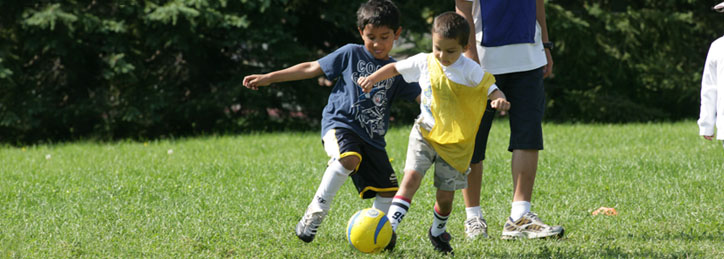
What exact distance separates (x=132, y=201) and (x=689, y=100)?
1310cm

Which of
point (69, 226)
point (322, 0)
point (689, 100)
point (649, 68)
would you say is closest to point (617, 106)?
point (649, 68)

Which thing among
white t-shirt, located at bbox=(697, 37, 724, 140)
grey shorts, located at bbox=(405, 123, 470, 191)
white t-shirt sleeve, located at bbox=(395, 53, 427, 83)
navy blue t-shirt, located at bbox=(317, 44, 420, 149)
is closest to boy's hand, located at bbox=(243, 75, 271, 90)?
navy blue t-shirt, located at bbox=(317, 44, 420, 149)

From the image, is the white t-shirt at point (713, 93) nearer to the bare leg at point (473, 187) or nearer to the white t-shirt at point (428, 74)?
the white t-shirt at point (428, 74)

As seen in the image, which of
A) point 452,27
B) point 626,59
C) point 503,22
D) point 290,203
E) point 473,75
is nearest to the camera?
point 452,27

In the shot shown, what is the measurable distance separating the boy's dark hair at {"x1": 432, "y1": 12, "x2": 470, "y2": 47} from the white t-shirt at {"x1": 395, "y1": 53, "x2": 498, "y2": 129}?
0.14 metres

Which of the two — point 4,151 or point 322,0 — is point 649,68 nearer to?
point 322,0

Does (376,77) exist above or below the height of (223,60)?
above

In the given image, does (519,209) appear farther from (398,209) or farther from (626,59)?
(626,59)

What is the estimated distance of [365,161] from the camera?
181 inches

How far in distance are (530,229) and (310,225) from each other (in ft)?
4.43

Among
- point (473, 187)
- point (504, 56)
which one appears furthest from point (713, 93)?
point (473, 187)

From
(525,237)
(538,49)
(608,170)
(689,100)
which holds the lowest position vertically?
(689,100)

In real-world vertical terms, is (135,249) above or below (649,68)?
above

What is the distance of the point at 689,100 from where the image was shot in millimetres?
16047
